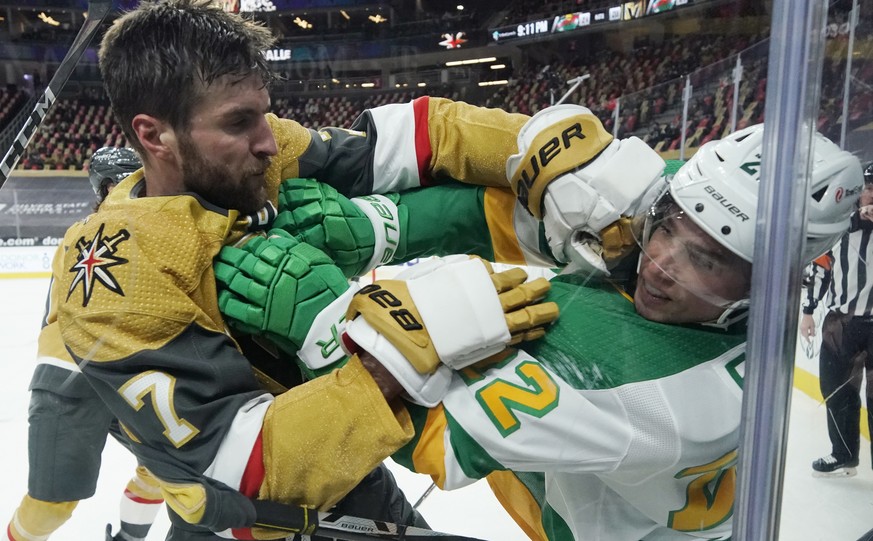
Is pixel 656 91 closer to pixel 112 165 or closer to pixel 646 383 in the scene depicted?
pixel 646 383

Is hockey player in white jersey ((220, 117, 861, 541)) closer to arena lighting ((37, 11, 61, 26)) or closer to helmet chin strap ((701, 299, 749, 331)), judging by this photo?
helmet chin strap ((701, 299, 749, 331))

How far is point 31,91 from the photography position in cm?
120

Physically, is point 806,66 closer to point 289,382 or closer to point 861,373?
point 861,373

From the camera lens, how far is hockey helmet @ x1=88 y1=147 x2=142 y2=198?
4.11 ft

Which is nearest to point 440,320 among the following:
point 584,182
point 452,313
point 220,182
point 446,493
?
point 452,313

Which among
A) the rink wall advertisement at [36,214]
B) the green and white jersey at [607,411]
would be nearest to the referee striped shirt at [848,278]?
the green and white jersey at [607,411]

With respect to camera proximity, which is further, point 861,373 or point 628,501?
point 628,501

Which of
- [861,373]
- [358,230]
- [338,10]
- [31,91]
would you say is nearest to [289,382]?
[358,230]

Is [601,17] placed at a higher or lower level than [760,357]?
higher

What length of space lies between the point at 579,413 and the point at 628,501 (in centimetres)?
18

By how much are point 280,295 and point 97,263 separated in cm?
20

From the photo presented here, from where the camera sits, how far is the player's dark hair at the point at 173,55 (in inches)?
32.1

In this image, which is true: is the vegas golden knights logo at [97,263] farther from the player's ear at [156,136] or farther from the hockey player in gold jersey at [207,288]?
the player's ear at [156,136]

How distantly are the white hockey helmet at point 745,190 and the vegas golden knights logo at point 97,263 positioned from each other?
60 cm
